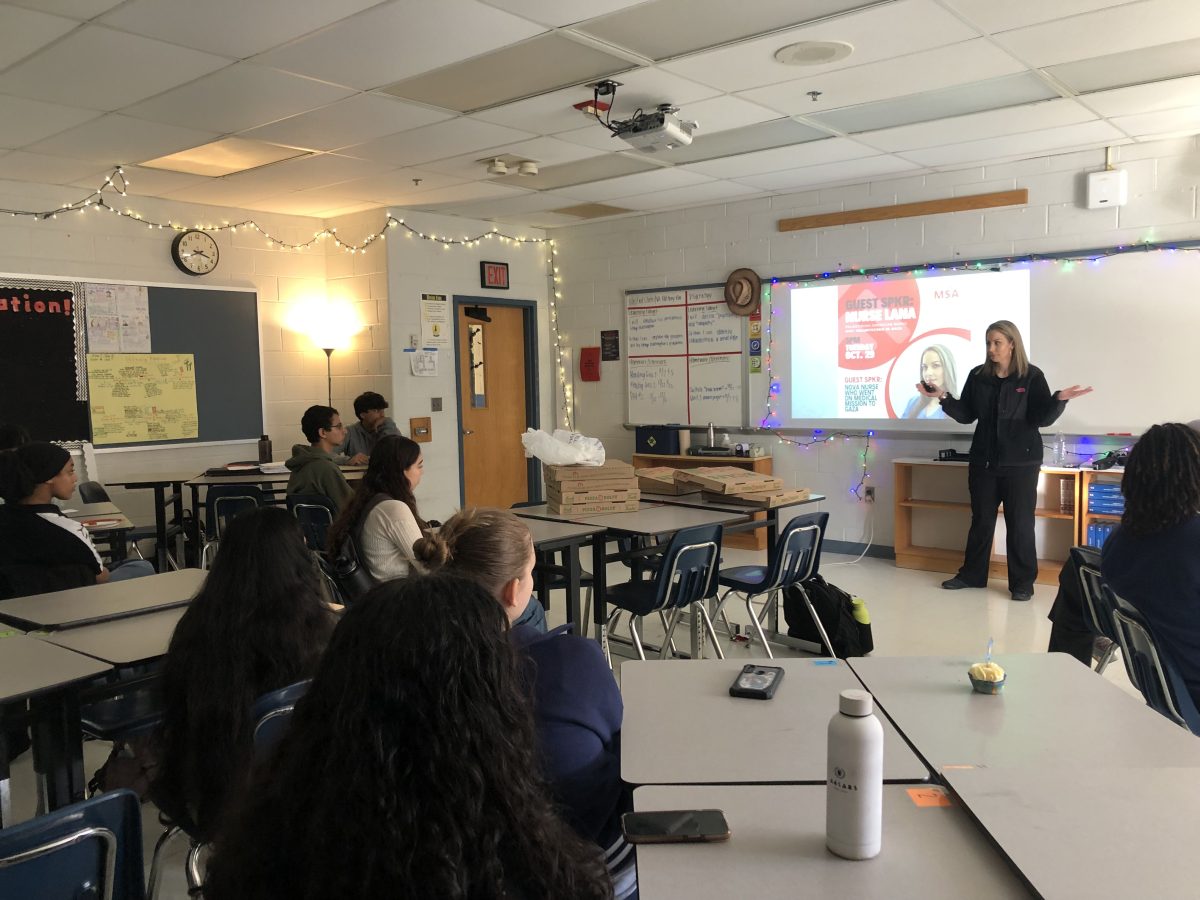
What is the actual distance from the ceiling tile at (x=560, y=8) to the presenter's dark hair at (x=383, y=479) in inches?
64.9

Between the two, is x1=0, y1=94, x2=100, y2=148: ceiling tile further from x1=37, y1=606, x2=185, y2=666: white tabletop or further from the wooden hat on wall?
the wooden hat on wall

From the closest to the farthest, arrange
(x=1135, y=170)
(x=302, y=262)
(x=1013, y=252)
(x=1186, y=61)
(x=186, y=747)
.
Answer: (x=186, y=747), (x=1186, y=61), (x=1135, y=170), (x=1013, y=252), (x=302, y=262)

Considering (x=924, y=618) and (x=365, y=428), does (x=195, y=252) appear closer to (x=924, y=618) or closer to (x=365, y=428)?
(x=365, y=428)

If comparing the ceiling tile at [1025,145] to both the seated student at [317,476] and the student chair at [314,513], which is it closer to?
the seated student at [317,476]

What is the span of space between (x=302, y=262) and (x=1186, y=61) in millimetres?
6019

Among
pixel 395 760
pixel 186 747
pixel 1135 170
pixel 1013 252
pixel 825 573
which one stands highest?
pixel 1135 170

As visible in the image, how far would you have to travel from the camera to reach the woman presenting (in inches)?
221

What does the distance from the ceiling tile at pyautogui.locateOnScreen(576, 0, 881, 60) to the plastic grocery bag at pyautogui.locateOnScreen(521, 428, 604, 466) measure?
1.80 m

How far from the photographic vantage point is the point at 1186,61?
4.19 m

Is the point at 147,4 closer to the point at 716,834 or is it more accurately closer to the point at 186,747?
the point at 186,747

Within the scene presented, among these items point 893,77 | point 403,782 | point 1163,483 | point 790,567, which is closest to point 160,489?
point 790,567

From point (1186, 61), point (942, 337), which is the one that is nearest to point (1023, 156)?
point (942, 337)

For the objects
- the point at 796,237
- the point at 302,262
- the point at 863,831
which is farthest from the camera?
the point at 302,262

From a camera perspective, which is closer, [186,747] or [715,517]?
[186,747]
